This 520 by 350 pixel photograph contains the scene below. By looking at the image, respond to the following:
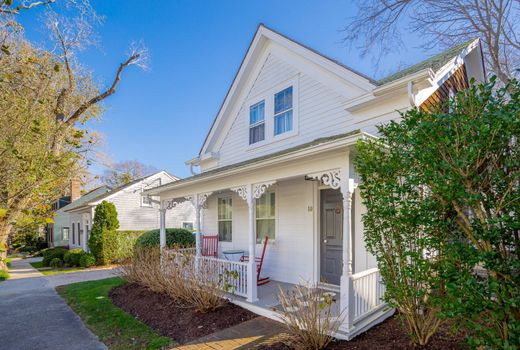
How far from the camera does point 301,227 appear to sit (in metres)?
7.50

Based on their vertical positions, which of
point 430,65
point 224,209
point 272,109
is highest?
point 430,65

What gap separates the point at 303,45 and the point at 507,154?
6.21 meters

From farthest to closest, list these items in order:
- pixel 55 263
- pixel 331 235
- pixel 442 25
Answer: pixel 55 263
pixel 442 25
pixel 331 235

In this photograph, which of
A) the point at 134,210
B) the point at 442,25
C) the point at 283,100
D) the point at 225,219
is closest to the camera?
the point at 283,100

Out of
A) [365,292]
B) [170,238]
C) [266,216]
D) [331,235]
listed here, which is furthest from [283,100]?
[170,238]

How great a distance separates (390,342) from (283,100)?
20.6ft

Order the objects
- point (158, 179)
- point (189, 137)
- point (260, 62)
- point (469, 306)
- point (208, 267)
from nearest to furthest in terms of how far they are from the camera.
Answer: point (469, 306)
point (208, 267)
point (260, 62)
point (158, 179)
point (189, 137)

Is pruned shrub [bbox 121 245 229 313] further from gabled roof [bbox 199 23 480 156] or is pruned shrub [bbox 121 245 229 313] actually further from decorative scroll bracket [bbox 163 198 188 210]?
gabled roof [bbox 199 23 480 156]

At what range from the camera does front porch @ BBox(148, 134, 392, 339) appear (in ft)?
15.6

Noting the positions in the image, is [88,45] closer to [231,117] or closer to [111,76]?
[231,117]

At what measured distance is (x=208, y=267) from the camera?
267 inches

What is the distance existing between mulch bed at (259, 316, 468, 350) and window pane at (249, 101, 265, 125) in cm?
635

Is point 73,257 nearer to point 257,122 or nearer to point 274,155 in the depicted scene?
point 257,122

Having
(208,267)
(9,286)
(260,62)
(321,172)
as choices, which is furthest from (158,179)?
(321,172)
